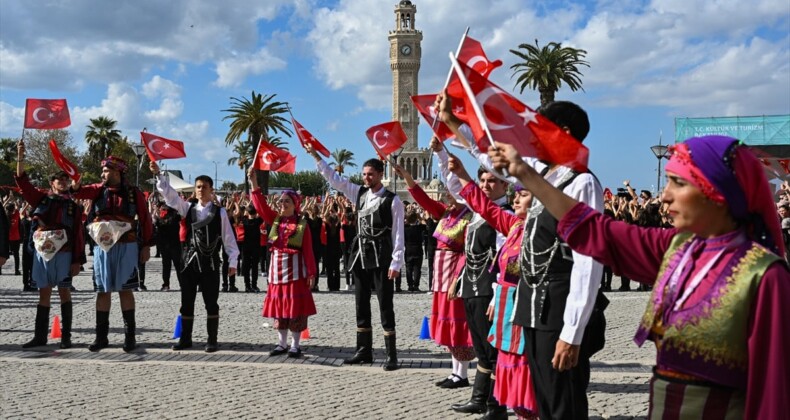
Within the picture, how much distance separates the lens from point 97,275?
31.7 feet

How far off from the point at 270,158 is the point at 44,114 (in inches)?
123

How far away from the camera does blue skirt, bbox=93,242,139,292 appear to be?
376 inches

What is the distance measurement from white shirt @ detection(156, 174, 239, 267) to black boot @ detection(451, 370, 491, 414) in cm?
411

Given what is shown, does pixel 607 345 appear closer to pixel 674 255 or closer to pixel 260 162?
pixel 260 162

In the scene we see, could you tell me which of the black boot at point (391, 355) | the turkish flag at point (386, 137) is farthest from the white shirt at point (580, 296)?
the turkish flag at point (386, 137)

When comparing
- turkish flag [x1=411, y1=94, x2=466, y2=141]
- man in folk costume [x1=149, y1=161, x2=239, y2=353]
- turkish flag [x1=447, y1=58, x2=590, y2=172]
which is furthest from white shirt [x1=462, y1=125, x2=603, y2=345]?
man in folk costume [x1=149, y1=161, x2=239, y2=353]

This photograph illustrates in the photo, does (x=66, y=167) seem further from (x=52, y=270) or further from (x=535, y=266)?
(x=535, y=266)

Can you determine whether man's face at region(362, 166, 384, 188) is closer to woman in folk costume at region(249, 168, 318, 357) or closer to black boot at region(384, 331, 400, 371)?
woman in folk costume at region(249, 168, 318, 357)

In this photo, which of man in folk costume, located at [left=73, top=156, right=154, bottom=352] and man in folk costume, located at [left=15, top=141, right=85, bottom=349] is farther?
man in folk costume, located at [left=15, top=141, right=85, bottom=349]

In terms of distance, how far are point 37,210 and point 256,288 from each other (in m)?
8.89

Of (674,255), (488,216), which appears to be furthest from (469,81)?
(488,216)

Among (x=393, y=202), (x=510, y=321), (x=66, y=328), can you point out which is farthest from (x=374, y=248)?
(x=66, y=328)

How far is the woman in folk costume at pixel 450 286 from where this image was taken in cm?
768

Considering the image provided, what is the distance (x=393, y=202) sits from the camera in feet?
29.0
